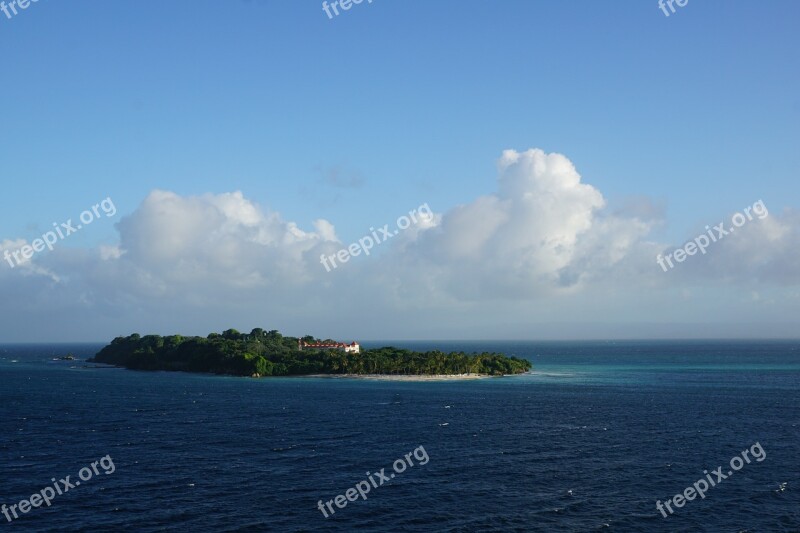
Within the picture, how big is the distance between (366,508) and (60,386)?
481 ft

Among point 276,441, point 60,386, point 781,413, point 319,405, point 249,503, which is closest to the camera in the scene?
point 249,503

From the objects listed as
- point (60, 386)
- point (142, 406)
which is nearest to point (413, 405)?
point (142, 406)

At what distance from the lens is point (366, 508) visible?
2562 inches

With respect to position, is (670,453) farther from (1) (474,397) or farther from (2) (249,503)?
(1) (474,397)

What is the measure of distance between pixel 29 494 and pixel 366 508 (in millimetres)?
34892

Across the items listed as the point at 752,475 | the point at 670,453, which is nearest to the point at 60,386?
the point at 670,453

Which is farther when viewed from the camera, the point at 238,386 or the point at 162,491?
the point at 238,386

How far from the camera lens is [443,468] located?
8019 centimetres

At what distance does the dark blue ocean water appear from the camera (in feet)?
203

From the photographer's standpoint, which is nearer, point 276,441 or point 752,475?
point 752,475

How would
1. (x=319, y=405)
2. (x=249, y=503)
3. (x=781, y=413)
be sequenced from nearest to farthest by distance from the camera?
(x=249, y=503) → (x=781, y=413) → (x=319, y=405)

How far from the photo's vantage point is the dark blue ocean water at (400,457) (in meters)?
61.8

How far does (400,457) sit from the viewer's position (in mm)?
85875

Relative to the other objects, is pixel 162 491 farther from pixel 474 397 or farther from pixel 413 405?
pixel 474 397
